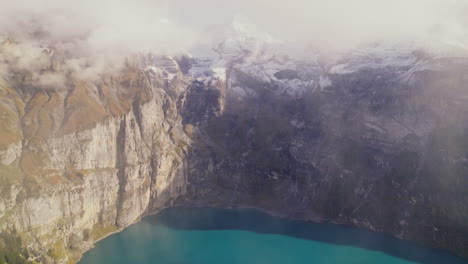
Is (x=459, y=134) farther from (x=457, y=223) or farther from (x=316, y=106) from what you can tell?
(x=316, y=106)

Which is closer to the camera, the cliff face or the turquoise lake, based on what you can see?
the turquoise lake

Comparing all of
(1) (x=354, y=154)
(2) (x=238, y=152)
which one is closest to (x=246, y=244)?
(1) (x=354, y=154)

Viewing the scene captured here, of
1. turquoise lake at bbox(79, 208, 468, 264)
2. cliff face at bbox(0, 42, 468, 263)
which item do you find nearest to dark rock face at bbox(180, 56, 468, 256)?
cliff face at bbox(0, 42, 468, 263)

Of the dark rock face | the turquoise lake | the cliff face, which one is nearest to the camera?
the turquoise lake

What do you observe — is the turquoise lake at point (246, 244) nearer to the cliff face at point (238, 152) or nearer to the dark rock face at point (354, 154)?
the cliff face at point (238, 152)

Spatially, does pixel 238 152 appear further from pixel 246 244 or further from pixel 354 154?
pixel 246 244

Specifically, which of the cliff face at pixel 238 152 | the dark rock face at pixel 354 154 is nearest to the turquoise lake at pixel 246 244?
the cliff face at pixel 238 152

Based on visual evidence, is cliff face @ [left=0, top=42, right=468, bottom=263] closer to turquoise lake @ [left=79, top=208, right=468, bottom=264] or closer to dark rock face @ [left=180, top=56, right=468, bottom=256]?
dark rock face @ [left=180, top=56, right=468, bottom=256]
